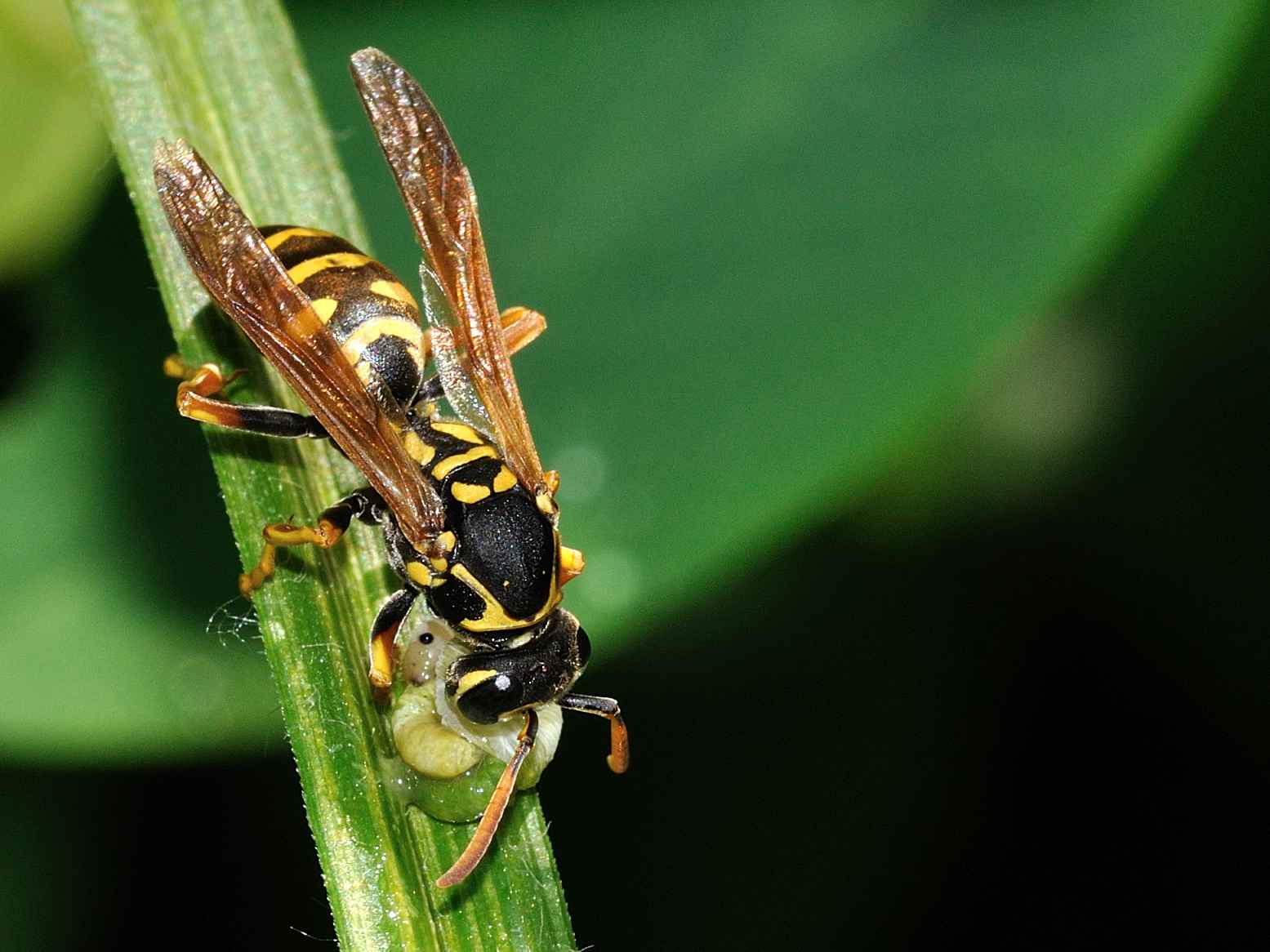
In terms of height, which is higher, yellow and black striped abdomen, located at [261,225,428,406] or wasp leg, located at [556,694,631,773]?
yellow and black striped abdomen, located at [261,225,428,406]

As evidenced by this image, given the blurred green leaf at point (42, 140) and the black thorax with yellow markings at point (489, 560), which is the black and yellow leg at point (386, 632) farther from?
the blurred green leaf at point (42, 140)

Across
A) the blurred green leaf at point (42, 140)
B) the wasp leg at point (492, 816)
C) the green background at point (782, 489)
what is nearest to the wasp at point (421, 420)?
the wasp leg at point (492, 816)

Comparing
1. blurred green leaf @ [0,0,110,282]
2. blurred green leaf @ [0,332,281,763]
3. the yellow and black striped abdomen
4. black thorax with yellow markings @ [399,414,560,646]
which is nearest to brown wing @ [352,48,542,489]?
the yellow and black striped abdomen

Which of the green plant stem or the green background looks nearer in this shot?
the green plant stem

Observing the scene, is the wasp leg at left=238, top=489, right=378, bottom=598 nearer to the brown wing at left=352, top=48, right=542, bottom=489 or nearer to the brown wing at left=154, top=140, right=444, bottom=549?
the brown wing at left=154, top=140, right=444, bottom=549

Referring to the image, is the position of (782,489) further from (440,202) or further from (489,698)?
(489,698)

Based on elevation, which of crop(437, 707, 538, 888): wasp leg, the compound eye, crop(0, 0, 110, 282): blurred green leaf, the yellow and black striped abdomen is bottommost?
crop(437, 707, 538, 888): wasp leg

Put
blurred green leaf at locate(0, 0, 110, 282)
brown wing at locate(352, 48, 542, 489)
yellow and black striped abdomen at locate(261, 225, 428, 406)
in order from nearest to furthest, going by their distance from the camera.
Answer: yellow and black striped abdomen at locate(261, 225, 428, 406), brown wing at locate(352, 48, 542, 489), blurred green leaf at locate(0, 0, 110, 282)
